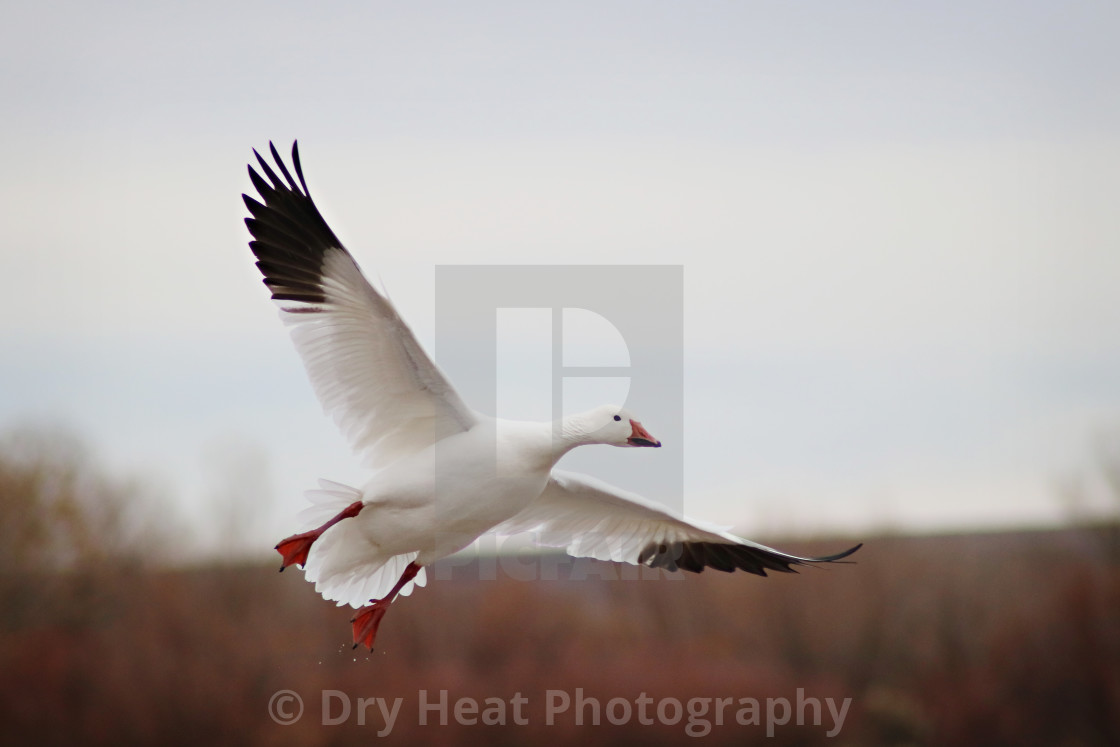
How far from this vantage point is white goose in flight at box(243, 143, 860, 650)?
5.72 metres

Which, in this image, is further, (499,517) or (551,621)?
(551,621)

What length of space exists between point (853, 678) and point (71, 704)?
20433 millimetres

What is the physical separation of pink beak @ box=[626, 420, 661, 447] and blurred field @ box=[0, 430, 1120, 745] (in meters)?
18.9

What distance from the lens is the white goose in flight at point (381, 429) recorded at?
5.72 metres

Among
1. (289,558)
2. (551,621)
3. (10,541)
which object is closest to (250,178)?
(289,558)

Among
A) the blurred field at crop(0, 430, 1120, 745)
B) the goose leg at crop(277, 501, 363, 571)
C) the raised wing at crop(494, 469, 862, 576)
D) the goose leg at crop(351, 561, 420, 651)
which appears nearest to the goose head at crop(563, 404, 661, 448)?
the raised wing at crop(494, 469, 862, 576)

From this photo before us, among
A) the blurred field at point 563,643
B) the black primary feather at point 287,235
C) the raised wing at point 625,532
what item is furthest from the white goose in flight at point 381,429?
the blurred field at point 563,643

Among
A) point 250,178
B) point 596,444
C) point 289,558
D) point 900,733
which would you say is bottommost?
point 900,733

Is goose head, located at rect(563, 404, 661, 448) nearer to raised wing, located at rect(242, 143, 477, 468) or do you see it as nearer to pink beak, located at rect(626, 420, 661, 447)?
pink beak, located at rect(626, 420, 661, 447)

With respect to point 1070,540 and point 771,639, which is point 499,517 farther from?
point 1070,540

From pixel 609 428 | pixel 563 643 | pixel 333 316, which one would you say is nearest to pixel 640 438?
pixel 609 428

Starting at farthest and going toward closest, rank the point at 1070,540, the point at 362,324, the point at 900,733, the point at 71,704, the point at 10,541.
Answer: the point at 1070,540, the point at 900,733, the point at 71,704, the point at 10,541, the point at 362,324

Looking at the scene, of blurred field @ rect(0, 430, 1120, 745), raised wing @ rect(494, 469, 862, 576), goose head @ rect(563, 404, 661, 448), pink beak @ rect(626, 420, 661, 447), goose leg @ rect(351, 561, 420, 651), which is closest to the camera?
goose head @ rect(563, 404, 661, 448)

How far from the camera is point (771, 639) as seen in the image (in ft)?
106
